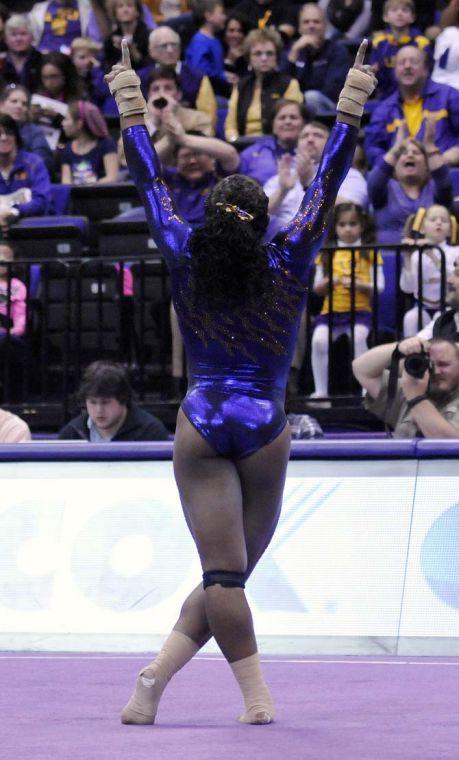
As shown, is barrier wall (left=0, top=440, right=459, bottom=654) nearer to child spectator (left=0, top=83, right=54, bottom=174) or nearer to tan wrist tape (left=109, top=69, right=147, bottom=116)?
tan wrist tape (left=109, top=69, right=147, bottom=116)

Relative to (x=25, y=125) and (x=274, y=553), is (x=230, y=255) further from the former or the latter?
(x=25, y=125)

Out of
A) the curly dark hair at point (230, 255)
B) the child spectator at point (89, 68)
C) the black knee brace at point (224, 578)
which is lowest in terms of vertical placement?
the black knee brace at point (224, 578)

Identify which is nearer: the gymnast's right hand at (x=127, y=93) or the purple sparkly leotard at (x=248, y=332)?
the purple sparkly leotard at (x=248, y=332)

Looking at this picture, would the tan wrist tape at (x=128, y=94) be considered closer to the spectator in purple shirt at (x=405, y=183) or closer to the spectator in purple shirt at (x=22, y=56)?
the spectator in purple shirt at (x=405, y=183)

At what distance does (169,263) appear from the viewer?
4691mm

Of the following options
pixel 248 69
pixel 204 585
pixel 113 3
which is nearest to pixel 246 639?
pixel 204 585

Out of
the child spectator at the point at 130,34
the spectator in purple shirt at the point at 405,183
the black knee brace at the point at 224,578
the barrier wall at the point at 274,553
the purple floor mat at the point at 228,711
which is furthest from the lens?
the child spectator at the point at 130,34

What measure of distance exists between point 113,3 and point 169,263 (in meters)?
9.54

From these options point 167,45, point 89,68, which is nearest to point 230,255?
point 167,45

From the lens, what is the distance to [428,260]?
362 inches

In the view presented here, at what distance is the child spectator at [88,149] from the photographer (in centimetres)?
1213

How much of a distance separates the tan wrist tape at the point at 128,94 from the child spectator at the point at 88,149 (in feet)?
23.8

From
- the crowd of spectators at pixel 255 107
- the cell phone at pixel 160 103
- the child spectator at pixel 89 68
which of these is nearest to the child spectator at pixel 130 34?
the crowd of spectators at pixel 255 107

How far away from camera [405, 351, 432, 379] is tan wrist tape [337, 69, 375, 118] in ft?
8.71
